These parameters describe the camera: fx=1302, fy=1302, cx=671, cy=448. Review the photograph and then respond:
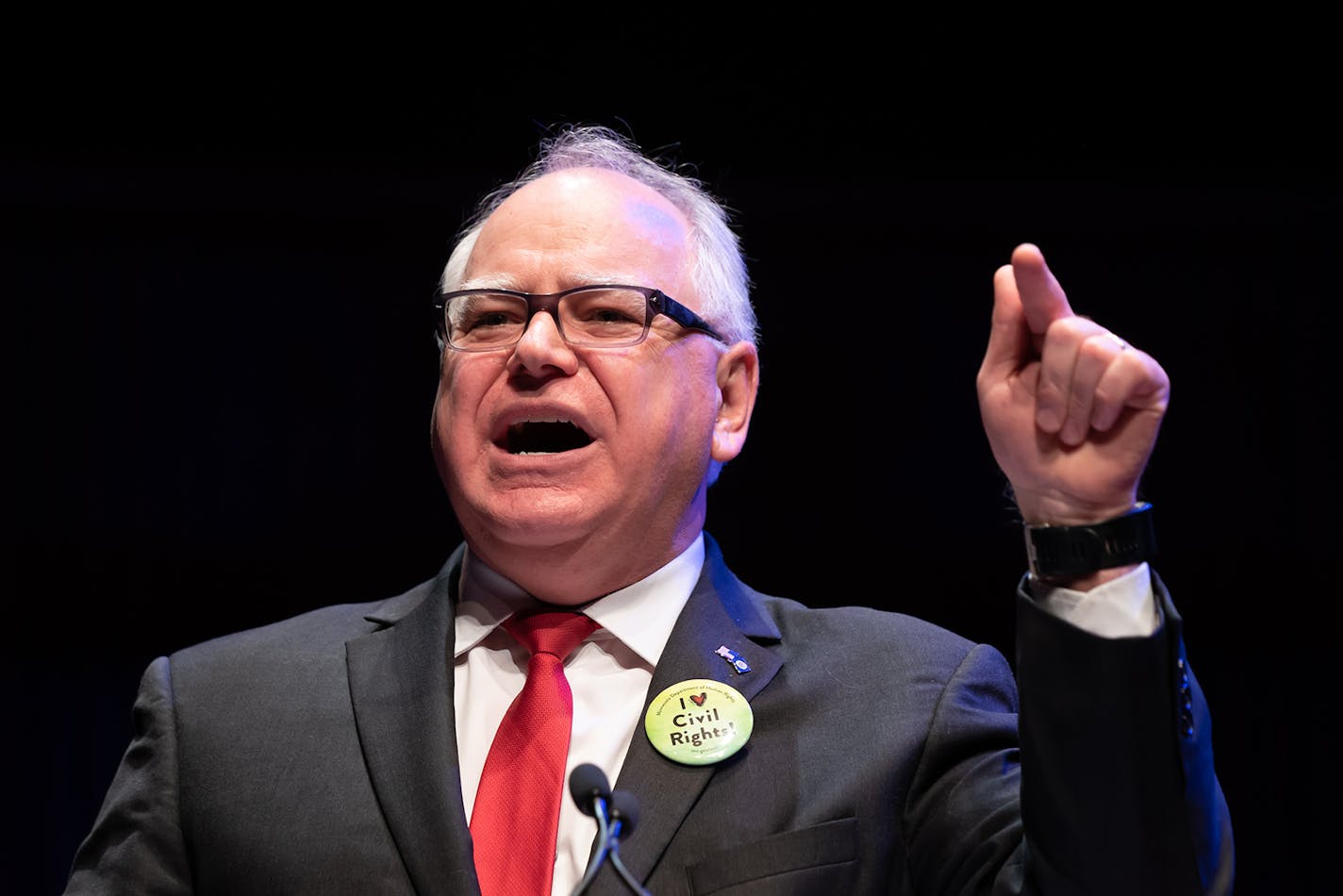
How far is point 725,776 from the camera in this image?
168 centimetres

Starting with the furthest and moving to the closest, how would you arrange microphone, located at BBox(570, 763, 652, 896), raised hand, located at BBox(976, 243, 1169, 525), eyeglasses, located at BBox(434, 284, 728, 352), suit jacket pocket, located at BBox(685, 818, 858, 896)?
1. eyeglasses, located at BBox(434, 284, 728, 352)
2. suit jacket pocket, located at BBox(685, 818, 858, 896)
3. raised hand, located at BBox(976, 243, 1169, 525)
4. microphone, located at BBox(570, 763, 652, 896)

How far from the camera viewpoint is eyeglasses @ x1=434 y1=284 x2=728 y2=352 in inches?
76.7

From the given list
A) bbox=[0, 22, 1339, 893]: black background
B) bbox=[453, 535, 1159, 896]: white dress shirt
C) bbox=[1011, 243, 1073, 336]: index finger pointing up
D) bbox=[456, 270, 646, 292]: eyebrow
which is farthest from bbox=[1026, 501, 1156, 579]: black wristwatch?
bbox=[0, 22, 1339, 893]: black background

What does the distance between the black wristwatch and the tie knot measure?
0.75 m

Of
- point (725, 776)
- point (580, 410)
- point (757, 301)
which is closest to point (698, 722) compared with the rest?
point (725, 776)

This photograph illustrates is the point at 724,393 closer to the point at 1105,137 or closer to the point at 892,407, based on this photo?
the point at 892,407

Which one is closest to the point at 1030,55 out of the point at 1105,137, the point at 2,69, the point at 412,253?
the point at 1105,137

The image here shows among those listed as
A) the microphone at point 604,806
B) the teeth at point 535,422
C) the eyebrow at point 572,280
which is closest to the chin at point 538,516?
the teeth at point 535,422

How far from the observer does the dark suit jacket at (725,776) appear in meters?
1.37

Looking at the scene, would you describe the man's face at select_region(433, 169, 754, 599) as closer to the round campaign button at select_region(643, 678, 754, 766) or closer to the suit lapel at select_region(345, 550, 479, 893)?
the suit lapel at select_region(345, 550, 479, 893)

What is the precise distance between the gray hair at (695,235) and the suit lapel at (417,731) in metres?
0.59

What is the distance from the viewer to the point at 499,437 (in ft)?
6.30

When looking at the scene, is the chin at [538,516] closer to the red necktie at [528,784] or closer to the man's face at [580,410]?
the man's face at [580,410]

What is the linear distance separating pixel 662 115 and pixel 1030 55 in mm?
794
